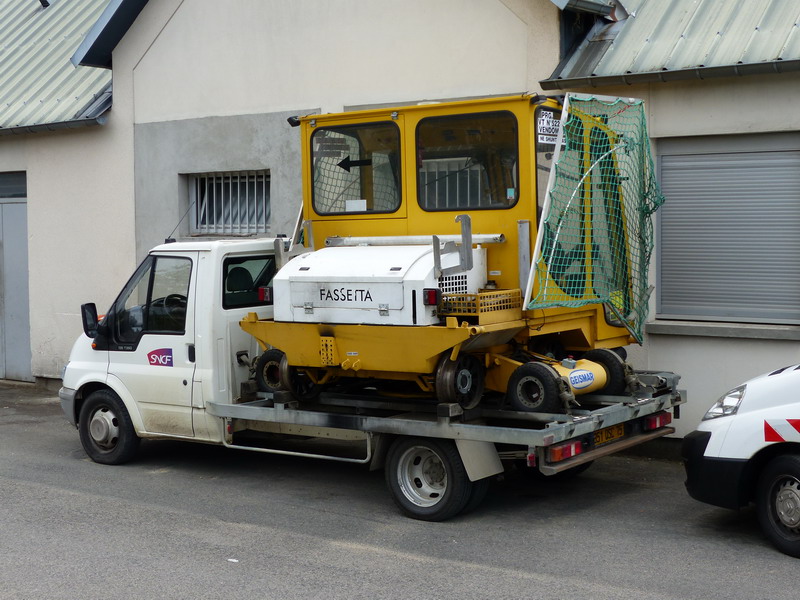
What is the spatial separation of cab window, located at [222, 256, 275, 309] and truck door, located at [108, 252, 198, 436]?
275 mm

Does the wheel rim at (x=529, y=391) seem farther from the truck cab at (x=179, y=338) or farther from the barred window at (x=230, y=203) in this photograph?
the barred window at (x=230, y=203)

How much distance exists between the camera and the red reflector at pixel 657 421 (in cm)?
819

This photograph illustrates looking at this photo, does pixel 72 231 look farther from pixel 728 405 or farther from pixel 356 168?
pixel 728 405

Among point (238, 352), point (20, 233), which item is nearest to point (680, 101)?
point (238, 352)

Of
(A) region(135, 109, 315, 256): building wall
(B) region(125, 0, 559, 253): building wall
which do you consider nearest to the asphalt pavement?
(A) region(135, 109, 315, 256): building wall

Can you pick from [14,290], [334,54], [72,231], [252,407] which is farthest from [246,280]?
[14,290]

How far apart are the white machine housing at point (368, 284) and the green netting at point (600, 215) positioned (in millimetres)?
591

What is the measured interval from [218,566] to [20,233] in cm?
986

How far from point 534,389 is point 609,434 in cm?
84

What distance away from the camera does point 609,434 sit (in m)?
7.75

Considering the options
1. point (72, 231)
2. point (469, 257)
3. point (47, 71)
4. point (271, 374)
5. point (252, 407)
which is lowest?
point (252, 407)

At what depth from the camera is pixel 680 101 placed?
31.5ft

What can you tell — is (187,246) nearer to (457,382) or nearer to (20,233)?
(457,382)

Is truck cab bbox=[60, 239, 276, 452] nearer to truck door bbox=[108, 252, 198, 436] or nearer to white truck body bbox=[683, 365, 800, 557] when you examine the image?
truck door bbox=[108, 252, 198, 436]
